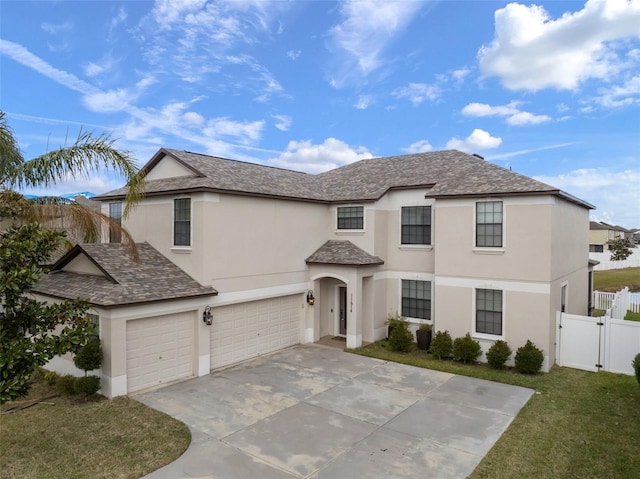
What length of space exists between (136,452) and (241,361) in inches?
255

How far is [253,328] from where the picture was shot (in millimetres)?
14953

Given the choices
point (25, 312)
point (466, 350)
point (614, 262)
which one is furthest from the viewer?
point (614, 262)

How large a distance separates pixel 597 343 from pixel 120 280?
15227 mm

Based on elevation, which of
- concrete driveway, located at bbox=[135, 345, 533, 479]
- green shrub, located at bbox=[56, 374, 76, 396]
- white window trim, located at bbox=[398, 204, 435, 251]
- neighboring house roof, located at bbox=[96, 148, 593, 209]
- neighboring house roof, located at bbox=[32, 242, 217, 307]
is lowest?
concrete driveway, located at bbox=[135, 345, 533, 479]

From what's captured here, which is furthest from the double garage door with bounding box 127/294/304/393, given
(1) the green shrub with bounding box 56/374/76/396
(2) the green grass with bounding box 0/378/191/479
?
(1) the green shrub with bounding box 56/374/76/396

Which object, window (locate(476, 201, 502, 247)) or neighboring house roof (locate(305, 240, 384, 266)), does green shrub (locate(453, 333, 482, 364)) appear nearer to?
window (locate(476, 201, 502, 247))

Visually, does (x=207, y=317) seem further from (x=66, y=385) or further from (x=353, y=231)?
(x=353, y=231)

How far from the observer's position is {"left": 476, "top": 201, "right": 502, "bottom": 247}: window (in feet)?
45.6

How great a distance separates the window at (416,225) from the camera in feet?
53.5

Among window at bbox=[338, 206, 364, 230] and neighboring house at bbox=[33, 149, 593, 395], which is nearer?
neighboring house at bbox=[33, 149, 593, 395]

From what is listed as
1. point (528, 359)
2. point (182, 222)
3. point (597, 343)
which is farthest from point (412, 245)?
point (182, 222)

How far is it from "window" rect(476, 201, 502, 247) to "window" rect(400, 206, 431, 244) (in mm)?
2347

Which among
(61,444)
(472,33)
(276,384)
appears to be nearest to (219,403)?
(276,384)

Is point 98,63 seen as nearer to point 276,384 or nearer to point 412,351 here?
point 276,384
